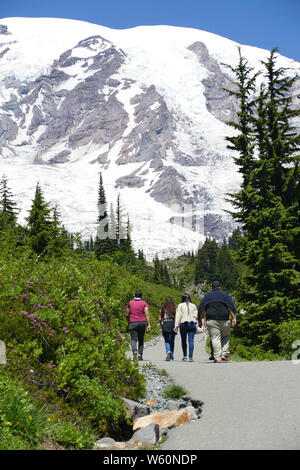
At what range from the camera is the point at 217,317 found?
530 inches

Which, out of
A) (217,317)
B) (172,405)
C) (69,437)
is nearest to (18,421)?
(69,437)

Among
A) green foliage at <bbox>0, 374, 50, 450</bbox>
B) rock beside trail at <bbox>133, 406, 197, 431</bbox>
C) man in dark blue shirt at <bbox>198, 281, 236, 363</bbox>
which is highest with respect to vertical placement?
man in dark blue shirt at <bbox>198, 281, 236, 363</bbox>

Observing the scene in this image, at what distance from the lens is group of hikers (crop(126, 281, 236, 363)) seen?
13547mm

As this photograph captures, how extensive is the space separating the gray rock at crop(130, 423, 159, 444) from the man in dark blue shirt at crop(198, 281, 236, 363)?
6794 millimetres

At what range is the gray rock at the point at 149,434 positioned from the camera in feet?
21.9

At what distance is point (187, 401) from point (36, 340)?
3401 mm

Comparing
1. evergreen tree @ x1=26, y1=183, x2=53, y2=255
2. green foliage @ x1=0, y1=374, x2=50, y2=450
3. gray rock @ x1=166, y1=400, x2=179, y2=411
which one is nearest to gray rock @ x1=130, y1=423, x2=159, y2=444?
green foliage @ x1=0, y1=374, x2=50, y2=450

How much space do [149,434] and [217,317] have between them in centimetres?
699

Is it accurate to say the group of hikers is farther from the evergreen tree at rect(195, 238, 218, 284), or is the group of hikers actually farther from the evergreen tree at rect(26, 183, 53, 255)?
the evergreen tree at rect(195, 238, 218, 284)

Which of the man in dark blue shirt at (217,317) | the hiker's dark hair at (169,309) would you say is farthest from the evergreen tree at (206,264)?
the man in dark blue shirt at (217,317)

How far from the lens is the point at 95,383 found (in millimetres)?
8242

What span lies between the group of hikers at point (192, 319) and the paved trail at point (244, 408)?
1.67 meters
